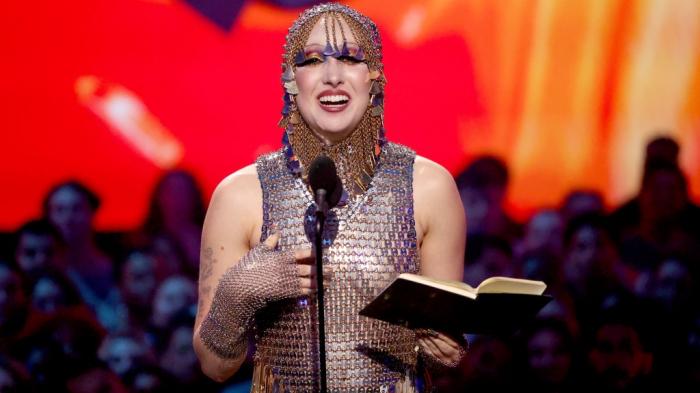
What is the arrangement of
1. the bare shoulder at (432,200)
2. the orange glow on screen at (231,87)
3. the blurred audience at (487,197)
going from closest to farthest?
the bare shoulder at (432,200), the orange glow on screen at (231,87), the blurred audience at (487,197)

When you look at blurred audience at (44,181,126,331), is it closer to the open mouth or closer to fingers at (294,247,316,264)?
the open mouth

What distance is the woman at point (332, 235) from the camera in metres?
1.91

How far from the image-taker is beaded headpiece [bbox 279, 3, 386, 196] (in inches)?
80.6

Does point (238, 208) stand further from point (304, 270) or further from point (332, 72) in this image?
point (332, 72)

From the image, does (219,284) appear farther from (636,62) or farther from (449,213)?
(636,62)

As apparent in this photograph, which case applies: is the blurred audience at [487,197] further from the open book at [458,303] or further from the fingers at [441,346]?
the open book at [458,303]

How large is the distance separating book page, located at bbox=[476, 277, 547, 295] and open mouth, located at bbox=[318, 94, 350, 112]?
56 centimetres

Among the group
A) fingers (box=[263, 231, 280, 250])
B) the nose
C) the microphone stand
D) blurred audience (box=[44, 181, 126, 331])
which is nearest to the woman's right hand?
fingers (box=[263, 231, 280, 250])

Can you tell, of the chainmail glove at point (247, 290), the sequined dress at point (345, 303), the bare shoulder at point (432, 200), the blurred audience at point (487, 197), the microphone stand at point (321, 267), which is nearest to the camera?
the microphone stand at point (321, 267)

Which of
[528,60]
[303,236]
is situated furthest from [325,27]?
[528,60]

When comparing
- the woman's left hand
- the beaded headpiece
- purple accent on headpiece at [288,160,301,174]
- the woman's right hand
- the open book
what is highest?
the beaded headpiece

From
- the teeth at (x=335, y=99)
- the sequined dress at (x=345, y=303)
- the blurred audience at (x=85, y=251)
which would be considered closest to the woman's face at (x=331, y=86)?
the teeth at (x=335, y=99)

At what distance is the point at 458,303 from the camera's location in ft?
5.51

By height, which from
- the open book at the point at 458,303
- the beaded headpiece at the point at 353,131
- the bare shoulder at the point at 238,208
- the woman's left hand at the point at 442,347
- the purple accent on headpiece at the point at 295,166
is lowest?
the woman's left hand at the point at 442,347
